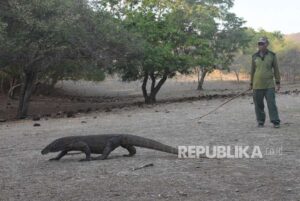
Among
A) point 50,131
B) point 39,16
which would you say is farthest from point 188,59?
point 50,131

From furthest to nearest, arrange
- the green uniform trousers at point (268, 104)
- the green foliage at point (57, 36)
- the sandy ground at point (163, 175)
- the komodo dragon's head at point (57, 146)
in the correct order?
the green foliage at point (57, 36), the green uniform trousers at point (268, 104), the komodo dragon's head at point (57, 146), the sandy ground at point (163, 175)

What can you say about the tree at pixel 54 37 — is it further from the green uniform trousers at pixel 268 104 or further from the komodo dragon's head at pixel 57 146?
the komodo dragon's head at pixel 57 146

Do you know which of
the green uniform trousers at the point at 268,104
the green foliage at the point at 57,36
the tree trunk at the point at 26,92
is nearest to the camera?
the green uniform trousers at the point at 268,104

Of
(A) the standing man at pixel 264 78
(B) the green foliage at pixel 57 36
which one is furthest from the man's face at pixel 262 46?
(B) the green foliage at pixel 57 36

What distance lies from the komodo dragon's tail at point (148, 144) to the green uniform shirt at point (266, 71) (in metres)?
4.17

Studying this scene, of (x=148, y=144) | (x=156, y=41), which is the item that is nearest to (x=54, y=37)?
(x=156, y=41)

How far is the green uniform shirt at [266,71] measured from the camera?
1161 cm

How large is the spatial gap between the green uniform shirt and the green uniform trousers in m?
0.13

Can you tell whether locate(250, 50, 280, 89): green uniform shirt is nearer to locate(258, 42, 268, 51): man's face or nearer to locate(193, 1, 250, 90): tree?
locate(258, 42, 268, 51): man's face

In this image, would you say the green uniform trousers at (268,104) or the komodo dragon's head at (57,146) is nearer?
the komodo dragon's head at (57,146)

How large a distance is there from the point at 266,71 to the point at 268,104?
2.50 feet

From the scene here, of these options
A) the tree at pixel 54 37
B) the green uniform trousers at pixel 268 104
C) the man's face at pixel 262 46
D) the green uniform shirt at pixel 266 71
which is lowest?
the green uniform trousers at pixel 268 104

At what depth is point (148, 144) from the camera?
8227mm

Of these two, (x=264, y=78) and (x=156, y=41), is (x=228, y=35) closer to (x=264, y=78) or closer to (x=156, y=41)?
(x=156, y=41)
